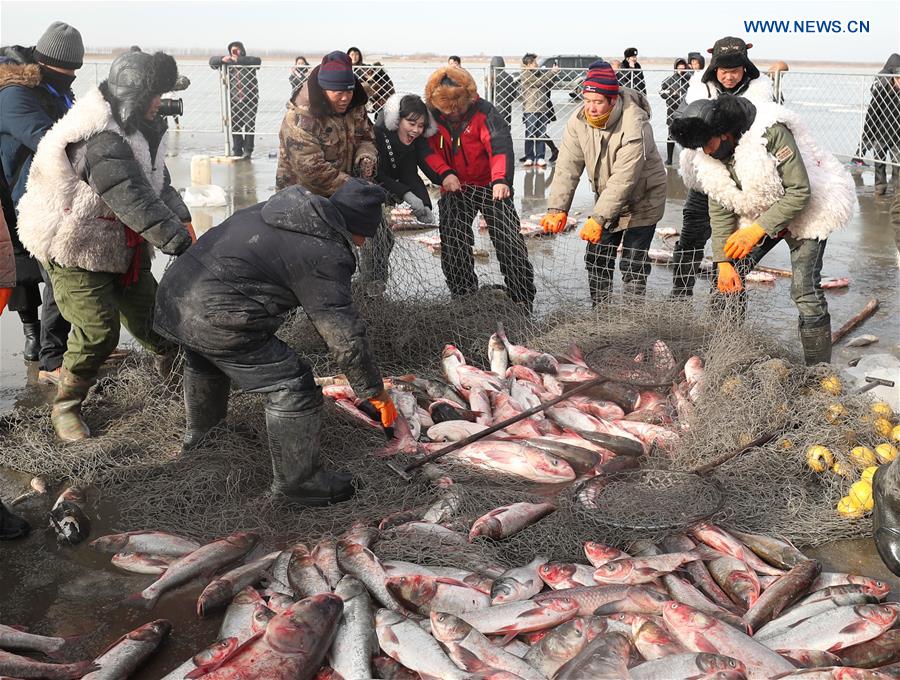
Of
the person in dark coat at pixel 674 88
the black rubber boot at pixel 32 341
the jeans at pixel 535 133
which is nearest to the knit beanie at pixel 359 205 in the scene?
the black rubber boot at pixel 32 341

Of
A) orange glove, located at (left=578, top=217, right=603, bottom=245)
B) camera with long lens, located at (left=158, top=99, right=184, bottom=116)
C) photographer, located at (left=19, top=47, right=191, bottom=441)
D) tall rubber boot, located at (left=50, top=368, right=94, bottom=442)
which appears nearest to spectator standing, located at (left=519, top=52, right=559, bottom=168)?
orange glove, located at (left=578, top=217, right=603, bottom=245)

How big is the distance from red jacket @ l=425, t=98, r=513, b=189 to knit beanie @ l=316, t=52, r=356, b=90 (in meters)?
1.06

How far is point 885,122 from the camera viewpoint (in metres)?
14.1

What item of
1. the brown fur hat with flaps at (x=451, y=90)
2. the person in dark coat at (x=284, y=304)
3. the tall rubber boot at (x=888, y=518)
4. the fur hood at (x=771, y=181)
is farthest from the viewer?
the brown fur hat with flaps at (x=451, y=90)

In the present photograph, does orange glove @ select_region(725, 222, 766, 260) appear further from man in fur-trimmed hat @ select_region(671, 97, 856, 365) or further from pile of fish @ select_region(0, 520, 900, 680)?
pile of fish @ select_region(0, 520, 900, 680)

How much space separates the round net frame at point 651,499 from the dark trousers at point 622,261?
205 cm

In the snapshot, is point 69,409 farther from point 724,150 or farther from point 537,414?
point 724,150

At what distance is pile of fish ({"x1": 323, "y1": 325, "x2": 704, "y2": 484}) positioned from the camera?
499 cm

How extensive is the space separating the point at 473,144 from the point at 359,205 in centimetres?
301

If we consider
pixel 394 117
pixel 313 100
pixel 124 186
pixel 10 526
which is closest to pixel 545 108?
pixel 394 117

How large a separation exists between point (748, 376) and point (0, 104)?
5.15 meters

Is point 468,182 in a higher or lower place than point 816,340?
higher

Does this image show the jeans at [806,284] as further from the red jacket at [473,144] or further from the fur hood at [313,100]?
the fur hood at [313,100]

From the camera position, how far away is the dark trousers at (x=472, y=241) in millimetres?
7094
